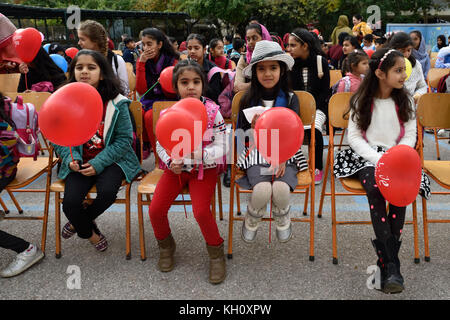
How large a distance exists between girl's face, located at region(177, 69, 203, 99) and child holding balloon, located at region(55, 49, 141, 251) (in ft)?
1.49

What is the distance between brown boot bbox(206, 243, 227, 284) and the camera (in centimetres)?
222

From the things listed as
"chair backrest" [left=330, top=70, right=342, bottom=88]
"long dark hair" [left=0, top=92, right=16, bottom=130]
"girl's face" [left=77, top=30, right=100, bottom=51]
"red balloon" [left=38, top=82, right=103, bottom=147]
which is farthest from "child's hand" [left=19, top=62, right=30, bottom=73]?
"chair backrest" [left=330, top=70, right=342, bottom=88]

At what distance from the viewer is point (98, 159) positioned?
2391 mm

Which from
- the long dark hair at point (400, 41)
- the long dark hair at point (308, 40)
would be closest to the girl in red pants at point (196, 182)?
the long dark hair at point (308, 40)

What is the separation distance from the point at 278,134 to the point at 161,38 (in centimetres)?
232

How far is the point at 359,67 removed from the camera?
384 centimetres

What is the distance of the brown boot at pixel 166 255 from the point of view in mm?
2344

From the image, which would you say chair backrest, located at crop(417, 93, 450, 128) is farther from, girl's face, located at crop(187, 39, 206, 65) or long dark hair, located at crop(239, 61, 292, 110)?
girl's face, located at crop(187, 39, 206, 65)

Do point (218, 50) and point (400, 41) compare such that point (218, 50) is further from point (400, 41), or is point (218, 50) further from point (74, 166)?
point (74, 166)

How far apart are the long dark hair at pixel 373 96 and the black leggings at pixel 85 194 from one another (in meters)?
1.70

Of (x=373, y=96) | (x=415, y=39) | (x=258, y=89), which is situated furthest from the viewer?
(x=415, y=39)

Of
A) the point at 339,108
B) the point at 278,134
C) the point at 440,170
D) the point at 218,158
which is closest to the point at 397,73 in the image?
the point at 339,108

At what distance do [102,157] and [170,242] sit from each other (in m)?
0.73
